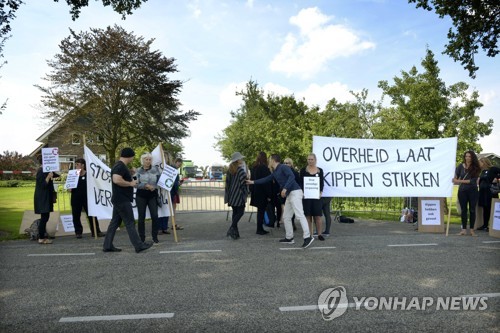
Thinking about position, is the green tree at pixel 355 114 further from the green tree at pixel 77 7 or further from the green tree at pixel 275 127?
the green tree at pixel 77 7

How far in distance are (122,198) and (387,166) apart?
694 cm

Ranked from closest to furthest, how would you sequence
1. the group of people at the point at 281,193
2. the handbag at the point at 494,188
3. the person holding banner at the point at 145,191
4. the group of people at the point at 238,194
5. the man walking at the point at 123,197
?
the man walking at the point at 123,197, the group of people at the point at 238,194, the group of people at the point at 281,193, the person holding banner at the point at 145,191, the handbag at the point at 494,188

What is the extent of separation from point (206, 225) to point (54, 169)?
15.4 ft

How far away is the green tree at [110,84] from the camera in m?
28.0

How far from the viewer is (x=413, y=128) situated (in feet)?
53.6

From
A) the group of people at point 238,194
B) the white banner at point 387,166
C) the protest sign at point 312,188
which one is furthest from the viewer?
the white banner at point 387,166

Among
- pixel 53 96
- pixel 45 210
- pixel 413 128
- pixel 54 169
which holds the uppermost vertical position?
pixel 53 96

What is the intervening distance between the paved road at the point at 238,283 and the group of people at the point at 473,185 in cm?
82

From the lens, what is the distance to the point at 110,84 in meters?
28.1

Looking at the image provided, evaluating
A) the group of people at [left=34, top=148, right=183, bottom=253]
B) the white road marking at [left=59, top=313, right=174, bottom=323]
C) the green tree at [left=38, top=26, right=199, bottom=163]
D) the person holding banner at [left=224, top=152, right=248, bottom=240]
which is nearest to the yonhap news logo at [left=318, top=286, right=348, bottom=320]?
the white road marking at [left=59, top=313, right=174, bottom=323]

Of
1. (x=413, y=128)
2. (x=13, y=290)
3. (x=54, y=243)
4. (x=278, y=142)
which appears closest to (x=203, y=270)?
(x=13, y=290)

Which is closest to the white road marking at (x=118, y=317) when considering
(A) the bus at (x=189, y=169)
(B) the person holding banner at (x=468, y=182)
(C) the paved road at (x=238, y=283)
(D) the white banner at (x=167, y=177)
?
(C) the paved road at (x=238, y=283)

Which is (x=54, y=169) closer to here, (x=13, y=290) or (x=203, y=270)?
(x=13, y=290)

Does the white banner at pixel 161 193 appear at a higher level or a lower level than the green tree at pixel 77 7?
lower
